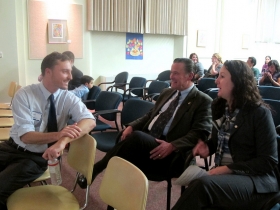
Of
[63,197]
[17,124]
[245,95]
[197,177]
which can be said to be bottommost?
[63,197]

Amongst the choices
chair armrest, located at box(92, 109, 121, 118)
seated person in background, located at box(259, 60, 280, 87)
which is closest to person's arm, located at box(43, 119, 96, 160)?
chair armrest, located at box(92, 109, 121, 118)

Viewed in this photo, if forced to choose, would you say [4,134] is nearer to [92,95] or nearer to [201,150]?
[92,95]

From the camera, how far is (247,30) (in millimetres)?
A: 9727

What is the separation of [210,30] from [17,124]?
7.96 meters

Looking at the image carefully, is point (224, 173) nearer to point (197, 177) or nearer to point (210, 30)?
point (197, 177)

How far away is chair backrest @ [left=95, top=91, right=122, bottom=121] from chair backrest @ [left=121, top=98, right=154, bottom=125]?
413 mm

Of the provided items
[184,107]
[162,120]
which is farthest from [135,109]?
[184,107]

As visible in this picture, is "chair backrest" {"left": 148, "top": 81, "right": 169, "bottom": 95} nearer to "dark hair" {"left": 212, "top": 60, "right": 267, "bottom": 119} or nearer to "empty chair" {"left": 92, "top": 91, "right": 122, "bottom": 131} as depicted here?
"empty chair" {"left": 92, "top": 91, "right": 122, "bottom": 131}

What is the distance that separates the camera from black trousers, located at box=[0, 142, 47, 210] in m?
1.75

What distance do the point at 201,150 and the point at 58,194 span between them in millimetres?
990

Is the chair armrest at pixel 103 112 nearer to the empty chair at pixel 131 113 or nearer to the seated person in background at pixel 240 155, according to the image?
the empty chair at pixel 131 113

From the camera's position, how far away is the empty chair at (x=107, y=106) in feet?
11.5

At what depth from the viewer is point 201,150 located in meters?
2.11

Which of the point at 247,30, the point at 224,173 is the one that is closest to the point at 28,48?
the point at 224,173
